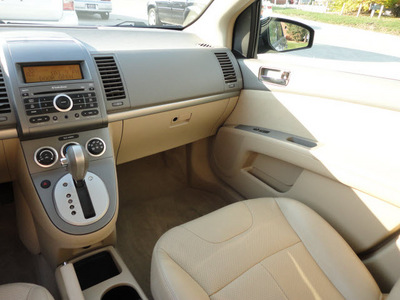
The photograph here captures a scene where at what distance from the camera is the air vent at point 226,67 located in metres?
1.76

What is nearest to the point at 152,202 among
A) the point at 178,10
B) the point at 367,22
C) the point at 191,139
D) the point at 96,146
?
the point at 191,139

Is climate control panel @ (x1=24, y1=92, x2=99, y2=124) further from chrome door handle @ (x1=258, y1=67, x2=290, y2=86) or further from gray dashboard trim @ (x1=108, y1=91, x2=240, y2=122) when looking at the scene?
chrome door handle @ (x1=258, y1=67, x2=290, y2=86)

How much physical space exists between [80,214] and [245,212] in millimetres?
649

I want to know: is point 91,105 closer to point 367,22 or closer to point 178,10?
point 178,10

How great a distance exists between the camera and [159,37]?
5.85ft

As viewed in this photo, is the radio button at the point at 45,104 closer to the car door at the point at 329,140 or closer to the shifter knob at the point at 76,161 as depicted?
the shifter knob at the point at 76,161

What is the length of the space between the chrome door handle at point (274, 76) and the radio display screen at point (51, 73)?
0.96 metres

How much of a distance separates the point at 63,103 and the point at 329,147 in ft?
3.85

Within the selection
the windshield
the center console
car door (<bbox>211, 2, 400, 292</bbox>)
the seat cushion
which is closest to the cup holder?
the center console

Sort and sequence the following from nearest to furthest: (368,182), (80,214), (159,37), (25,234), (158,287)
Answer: (158,287), (80,214), (368,182), (25,234), (159,37)

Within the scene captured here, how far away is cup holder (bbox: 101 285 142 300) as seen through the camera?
117cm

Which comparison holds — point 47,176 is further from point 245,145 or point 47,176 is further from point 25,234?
point 245,145

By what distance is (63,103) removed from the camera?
1.18m

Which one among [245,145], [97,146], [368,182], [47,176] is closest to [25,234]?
[47,176]
